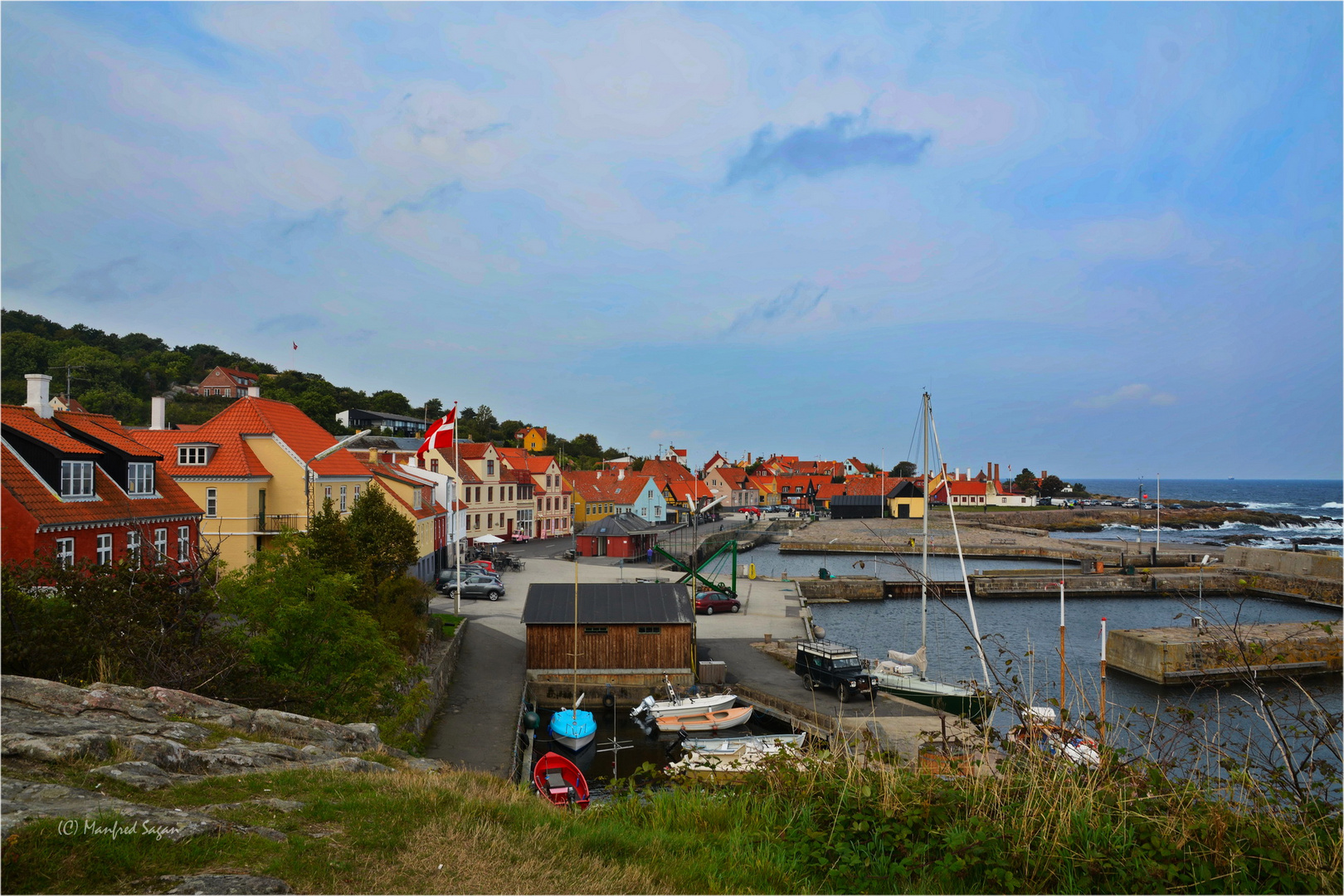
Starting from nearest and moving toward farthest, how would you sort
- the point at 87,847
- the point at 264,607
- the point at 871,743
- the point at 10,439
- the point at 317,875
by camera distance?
the point at 87,847 < the point at 317,875 < the point at 871,743 < the point at 264,607 < the point at 10,439

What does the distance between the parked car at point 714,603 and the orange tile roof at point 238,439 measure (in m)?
19.2

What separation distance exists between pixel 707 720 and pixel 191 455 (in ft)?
84.6

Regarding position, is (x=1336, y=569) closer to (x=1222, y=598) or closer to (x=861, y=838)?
(x=1222, y=598)

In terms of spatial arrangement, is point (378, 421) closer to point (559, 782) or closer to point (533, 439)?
point (533, 439)

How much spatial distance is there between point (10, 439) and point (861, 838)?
2360 cm

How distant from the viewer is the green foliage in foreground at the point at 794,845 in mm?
5125

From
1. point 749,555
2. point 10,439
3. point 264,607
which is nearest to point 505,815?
point 264,607

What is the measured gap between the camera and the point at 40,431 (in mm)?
20875

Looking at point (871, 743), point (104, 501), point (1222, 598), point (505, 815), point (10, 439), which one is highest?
point (10, 439)

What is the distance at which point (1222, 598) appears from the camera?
2327 inches

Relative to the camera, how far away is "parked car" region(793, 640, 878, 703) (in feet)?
85.4

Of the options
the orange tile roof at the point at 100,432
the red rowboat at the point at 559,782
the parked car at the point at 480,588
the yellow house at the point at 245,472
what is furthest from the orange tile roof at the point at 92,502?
the parked car at the point at 480,588

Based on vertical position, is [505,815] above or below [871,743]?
below

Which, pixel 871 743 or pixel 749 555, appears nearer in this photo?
pixel 871 743
